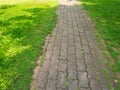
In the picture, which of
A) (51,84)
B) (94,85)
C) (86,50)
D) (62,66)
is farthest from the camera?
(86,50)

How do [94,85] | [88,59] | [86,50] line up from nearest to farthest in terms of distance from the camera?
[94,85], [88,59], [86,50]

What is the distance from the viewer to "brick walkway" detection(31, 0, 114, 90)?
4398 mm

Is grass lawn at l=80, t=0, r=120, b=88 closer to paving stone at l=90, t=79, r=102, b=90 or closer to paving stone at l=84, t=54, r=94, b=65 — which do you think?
paving stone at l=84, t=54, r=94, b=65

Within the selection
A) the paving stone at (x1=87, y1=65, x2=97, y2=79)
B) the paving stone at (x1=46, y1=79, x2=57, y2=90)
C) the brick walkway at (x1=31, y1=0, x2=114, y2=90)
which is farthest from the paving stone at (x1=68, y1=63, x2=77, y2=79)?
the paving stone at (x1=46, y1=79, x2=57, y2=90)

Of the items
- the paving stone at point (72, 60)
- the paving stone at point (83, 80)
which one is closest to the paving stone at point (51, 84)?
the paving stone at point (83, 80)

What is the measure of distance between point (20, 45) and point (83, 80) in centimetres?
251

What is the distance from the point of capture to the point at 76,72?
193 inches

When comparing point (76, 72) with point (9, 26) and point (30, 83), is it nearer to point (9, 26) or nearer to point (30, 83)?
point (30, 83)

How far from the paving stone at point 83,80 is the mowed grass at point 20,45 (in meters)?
1.11

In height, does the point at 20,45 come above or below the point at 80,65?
above

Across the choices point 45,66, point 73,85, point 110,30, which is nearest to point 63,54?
point 45,66

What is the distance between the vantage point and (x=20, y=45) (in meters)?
6.22

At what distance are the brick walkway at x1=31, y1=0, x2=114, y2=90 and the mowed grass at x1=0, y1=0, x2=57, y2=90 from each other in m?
0.25

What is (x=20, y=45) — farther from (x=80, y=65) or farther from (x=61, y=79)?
(x=61, y=79)
